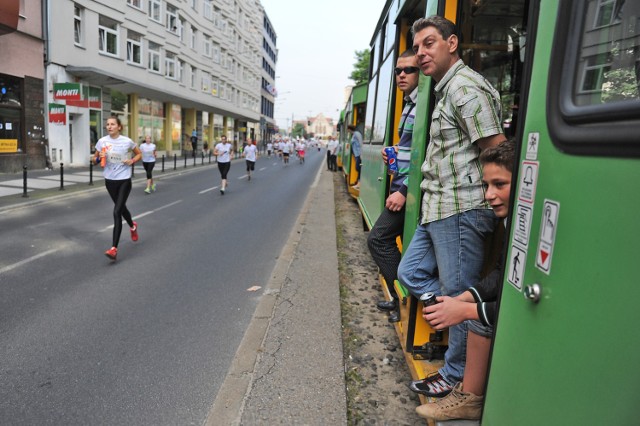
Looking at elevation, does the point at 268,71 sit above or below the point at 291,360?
above

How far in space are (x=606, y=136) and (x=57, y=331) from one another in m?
4.28

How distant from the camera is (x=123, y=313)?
451 cm

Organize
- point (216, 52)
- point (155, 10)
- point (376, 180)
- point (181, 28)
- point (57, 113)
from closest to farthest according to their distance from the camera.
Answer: point (376, 180)
point (57, 113)
point (155, 10)
point (181, 28)
point (216, 52)

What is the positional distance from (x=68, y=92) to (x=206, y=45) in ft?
83.4

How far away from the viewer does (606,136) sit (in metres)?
1.23

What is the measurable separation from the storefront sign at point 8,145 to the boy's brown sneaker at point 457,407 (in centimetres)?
1928

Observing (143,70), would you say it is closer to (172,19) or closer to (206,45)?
(172,19)

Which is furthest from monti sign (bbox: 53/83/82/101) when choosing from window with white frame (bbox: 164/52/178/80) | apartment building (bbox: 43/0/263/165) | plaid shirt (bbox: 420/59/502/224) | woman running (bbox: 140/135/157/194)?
plaid shirt (bbox: 420/59/502/224)

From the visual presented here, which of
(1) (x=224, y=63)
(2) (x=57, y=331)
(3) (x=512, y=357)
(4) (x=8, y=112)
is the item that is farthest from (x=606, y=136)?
(1) (x=224, y=63)

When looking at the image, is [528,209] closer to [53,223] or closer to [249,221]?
[249,221]

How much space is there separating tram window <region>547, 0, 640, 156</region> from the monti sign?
64.0 feet

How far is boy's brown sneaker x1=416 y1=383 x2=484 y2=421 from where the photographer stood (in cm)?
228

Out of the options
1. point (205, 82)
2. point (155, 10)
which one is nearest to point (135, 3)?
point (155, 10)

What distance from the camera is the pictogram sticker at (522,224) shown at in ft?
5.41
